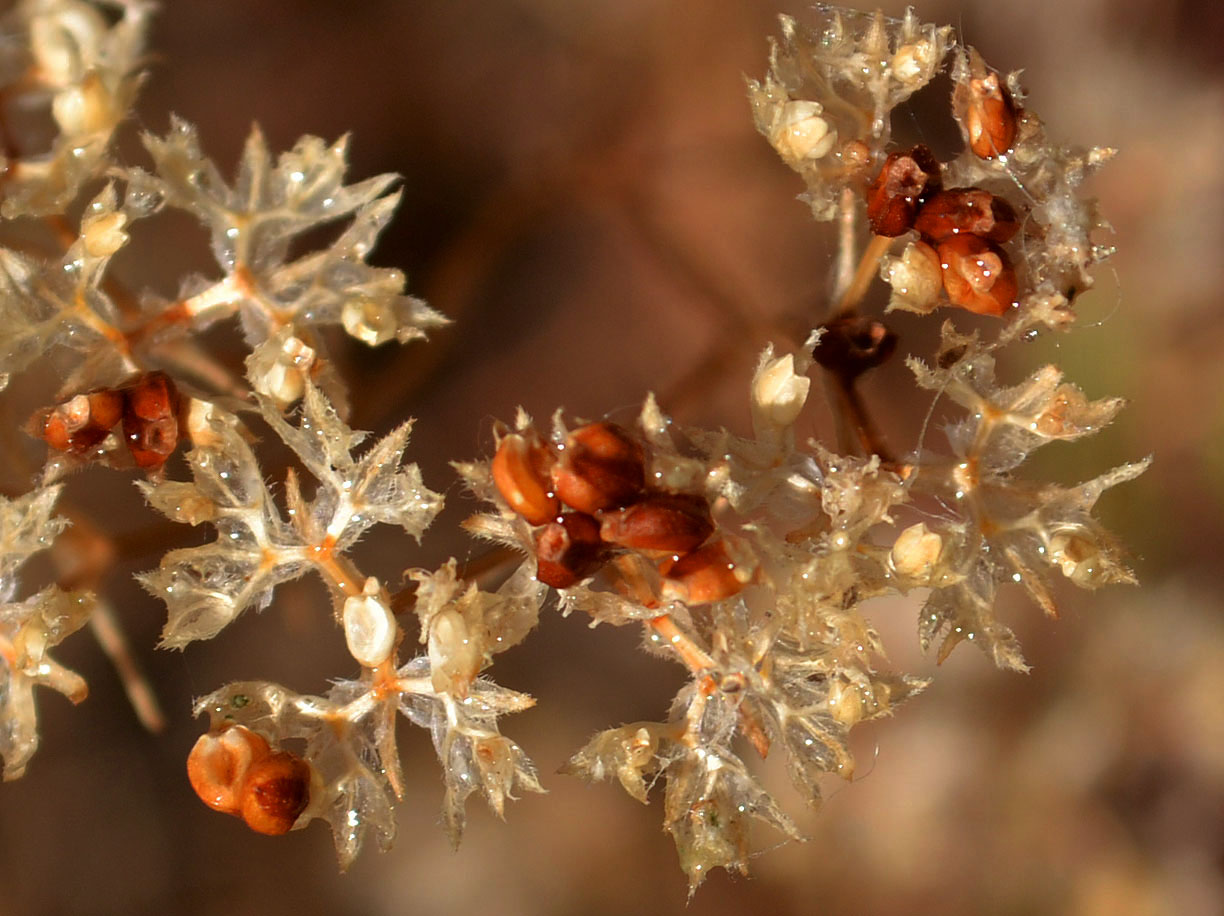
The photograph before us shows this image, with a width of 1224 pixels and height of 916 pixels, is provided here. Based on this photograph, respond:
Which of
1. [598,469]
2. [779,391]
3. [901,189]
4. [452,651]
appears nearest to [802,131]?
[901,189]

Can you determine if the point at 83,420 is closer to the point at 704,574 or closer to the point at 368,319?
the point at 368,319

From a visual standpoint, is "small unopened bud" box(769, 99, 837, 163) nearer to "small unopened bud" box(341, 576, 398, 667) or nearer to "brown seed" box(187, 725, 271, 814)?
"small unopened bud" box(341, 576, 398, 667)

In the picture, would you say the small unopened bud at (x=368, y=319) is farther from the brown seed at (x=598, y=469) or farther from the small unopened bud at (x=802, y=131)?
the small unopened bud at (x=802, y=131)

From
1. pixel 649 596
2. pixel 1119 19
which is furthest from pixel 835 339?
pixel 1119 19

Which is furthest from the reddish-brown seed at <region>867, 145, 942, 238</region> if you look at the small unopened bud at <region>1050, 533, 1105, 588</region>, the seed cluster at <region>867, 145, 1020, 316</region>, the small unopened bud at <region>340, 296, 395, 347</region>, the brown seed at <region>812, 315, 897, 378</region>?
the small unopened bud at <region>340, 296, 395, 347</region>

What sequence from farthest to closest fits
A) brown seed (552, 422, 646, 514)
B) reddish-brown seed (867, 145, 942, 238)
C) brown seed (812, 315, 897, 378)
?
brown seed (812, 315, 897, 378) → reddish-brown seed (867, 145, 942, 238) → brown seed (552, 422, 646, 514)

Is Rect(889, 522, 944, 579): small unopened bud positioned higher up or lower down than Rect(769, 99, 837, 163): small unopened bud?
lower down
